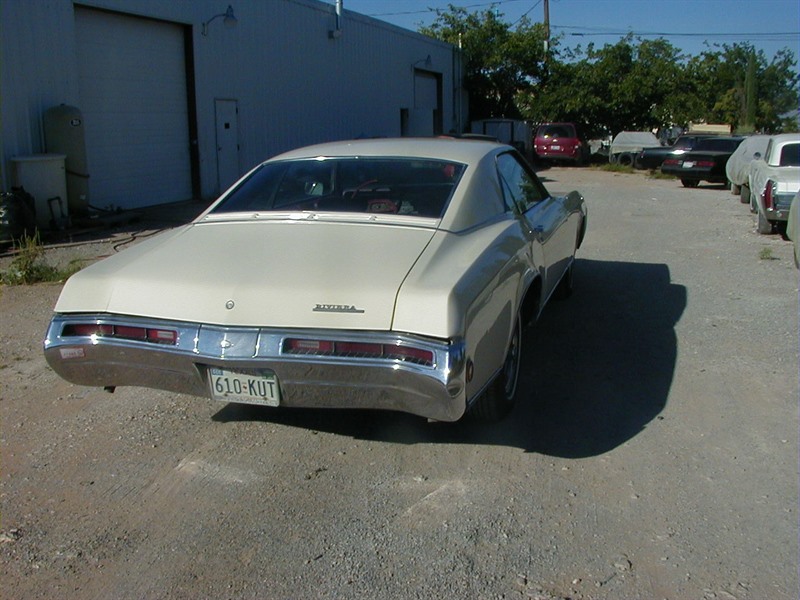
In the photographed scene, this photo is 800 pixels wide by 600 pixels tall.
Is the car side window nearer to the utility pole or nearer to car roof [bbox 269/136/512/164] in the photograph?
car roof [bbox 269/136/512/164]

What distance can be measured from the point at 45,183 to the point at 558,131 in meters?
22.9

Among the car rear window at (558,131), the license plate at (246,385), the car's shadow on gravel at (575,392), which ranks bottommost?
the car's shadow on gravel at (575,392)

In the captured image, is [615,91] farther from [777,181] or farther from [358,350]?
[358,350]

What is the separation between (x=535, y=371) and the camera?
18.7 ft

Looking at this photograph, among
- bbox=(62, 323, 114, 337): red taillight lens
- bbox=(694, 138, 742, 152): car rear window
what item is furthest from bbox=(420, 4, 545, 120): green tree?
bbox=(62, 323, 114, 337): red taillight lens

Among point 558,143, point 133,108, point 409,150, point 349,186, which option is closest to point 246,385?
point 349,186

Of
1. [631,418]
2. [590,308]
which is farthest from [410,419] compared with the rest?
[590,308]

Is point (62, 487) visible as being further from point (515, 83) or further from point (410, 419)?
point (515, 83)

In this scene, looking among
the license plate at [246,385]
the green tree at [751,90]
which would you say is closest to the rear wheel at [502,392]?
the license plate at [246,385]

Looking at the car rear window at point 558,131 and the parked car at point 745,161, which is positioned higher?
the car rear window at point 558,131

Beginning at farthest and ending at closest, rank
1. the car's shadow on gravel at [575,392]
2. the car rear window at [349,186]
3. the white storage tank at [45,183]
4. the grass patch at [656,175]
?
the grass patch at [656,175] → the white storage tank at [45,183] → the car rear window at [349,186] → the car's shadow on gravel at [575,392]

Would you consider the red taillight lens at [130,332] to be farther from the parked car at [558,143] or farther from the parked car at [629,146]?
the parked car at [558,143]

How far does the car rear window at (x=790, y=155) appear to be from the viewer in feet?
40.9

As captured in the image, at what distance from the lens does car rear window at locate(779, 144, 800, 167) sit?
40.9 feet
